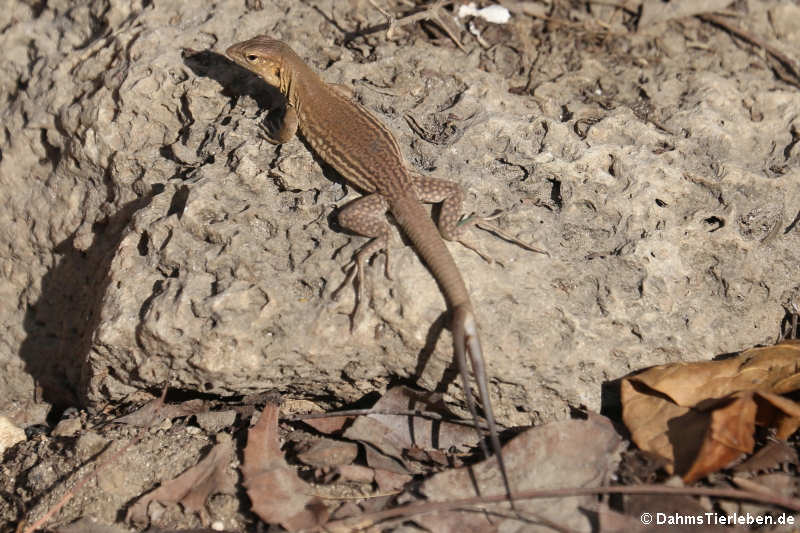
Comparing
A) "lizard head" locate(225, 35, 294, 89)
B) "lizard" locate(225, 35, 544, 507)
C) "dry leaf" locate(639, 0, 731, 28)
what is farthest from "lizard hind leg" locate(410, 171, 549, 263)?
"dry leaf" locate(639, 0, 731, 28)

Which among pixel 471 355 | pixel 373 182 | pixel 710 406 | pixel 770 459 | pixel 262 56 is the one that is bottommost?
pixel 770 459

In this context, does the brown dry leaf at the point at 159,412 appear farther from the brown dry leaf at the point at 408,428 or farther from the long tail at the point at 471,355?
the long tail at the point at 471,355

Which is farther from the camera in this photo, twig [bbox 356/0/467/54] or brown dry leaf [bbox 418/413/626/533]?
twig [bbox 356/0/467/54]

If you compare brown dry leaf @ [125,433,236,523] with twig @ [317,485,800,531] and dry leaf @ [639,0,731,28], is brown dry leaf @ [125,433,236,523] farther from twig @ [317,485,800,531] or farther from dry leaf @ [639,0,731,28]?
dry leaf @ [639,0,731,28]

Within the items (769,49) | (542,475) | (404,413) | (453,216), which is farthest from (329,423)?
(769,49)

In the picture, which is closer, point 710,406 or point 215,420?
point 710,406

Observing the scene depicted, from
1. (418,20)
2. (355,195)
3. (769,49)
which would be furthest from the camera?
(769,49)

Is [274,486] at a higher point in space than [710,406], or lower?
lower

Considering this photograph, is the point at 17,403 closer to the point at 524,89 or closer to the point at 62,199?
the point at 62,199

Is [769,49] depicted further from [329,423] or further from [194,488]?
[194,488]
